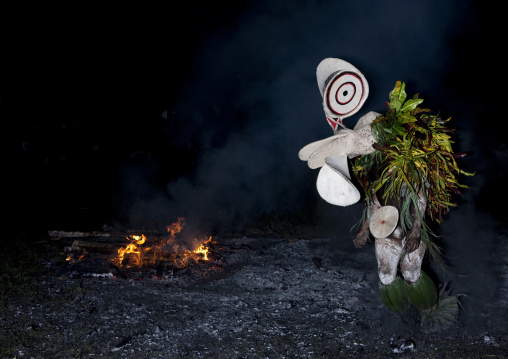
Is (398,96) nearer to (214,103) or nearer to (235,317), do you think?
(235,317)

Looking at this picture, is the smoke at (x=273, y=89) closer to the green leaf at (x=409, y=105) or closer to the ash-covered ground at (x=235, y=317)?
the ash-covered ground at (x=235, y=317)

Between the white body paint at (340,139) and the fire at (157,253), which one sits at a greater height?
the fire at (157,253)

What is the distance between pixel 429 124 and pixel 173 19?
947 cm

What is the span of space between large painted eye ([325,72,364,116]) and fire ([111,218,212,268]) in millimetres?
3599

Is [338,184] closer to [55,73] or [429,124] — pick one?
[429,124]

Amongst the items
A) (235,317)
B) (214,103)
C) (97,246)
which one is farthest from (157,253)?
(214,103)

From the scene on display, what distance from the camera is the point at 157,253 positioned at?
6.32 metres

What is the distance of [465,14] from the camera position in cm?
845

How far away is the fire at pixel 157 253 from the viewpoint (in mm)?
6070

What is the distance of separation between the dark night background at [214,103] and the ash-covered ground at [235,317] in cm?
215

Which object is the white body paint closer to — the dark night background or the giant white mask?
the giant white mask

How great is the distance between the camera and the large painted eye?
350 centimetres

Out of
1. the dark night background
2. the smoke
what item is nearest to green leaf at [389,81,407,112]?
the dark night background

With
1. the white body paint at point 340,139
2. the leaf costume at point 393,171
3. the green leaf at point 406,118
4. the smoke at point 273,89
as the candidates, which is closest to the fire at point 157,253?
the smoke at point 273,89
